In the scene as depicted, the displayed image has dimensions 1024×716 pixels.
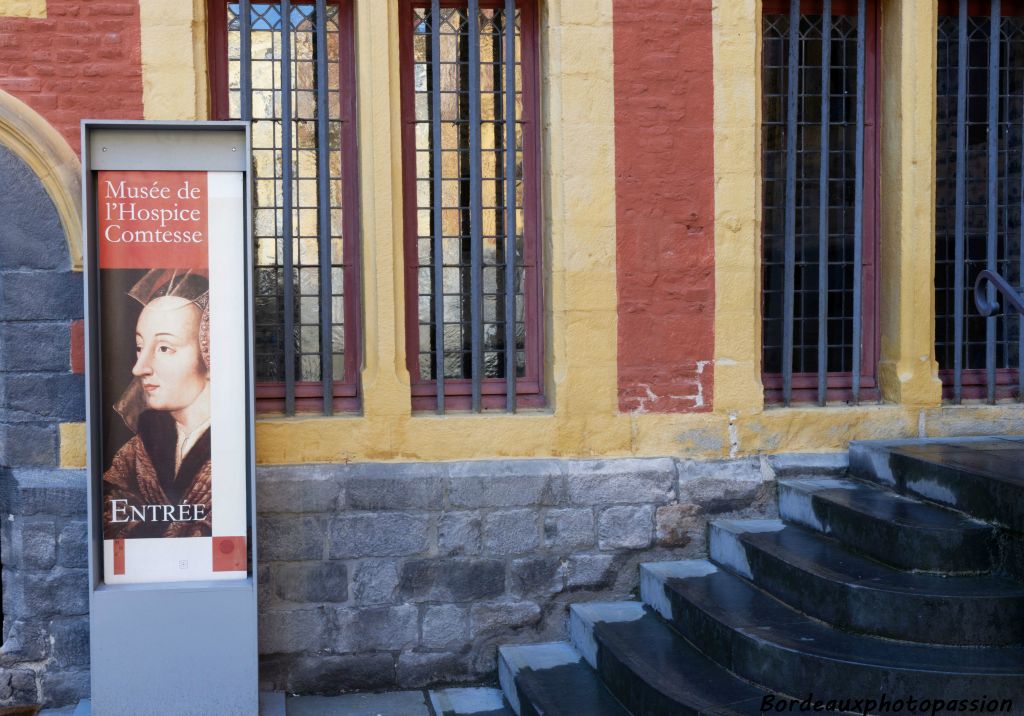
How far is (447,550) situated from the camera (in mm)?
5223

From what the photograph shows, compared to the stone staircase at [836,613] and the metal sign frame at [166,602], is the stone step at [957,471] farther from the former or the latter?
the metal sign frame at [166,602]

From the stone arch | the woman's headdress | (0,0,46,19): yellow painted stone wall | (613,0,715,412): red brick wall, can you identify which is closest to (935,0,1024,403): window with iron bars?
(613,0,715,412): red brick wall

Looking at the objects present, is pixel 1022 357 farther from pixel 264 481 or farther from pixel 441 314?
pixel 264 481

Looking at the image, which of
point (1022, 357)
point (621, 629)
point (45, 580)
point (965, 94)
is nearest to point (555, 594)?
point (621, 629)

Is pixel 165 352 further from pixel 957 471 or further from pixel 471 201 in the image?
pixel 957 471

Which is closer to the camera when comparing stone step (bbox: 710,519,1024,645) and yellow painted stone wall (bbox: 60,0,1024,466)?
stone step (bbox: 710,519,1024,645)

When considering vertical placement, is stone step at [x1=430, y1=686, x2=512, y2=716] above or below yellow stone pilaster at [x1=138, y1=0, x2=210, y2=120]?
below

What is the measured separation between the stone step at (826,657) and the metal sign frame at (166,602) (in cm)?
200

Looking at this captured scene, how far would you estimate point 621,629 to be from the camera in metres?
4.87

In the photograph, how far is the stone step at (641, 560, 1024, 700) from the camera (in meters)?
3.57

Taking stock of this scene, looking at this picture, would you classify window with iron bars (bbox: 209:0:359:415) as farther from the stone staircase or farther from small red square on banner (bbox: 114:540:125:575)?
the stone staircase

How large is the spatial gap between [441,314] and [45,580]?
2.35 meters

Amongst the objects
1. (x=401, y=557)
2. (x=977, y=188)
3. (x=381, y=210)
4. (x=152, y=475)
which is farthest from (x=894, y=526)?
(x=152, y=475)

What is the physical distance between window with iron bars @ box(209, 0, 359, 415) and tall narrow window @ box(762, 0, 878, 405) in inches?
90.5
